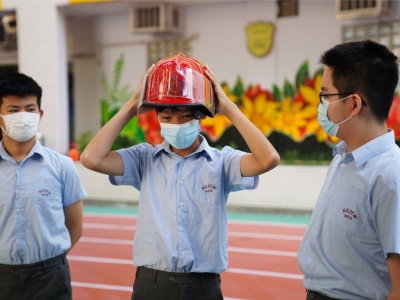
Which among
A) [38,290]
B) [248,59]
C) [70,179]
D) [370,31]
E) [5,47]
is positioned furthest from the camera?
[5,47]

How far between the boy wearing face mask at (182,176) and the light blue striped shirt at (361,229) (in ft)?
1.13

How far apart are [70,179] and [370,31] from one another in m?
6.33

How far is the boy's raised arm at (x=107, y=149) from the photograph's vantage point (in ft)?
7.09

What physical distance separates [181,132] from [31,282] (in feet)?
3.49

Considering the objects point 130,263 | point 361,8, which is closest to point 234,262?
point 130,263

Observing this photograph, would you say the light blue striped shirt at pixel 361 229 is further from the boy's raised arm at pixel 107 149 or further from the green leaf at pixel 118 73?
the green leaf at pixel 118 73

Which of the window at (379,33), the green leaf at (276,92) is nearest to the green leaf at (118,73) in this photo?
the green leaf at (276,92)

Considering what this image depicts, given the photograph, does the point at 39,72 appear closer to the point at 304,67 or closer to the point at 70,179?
the point at 304,67

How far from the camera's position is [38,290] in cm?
250

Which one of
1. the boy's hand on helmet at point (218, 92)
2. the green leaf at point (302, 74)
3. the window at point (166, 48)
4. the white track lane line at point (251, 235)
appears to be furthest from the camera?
the window at point (166, 48)

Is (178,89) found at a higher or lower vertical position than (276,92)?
higher

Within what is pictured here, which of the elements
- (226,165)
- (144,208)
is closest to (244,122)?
(226,165)

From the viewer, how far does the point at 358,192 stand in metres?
1.79

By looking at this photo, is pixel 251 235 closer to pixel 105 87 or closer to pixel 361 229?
pixel 105 87
